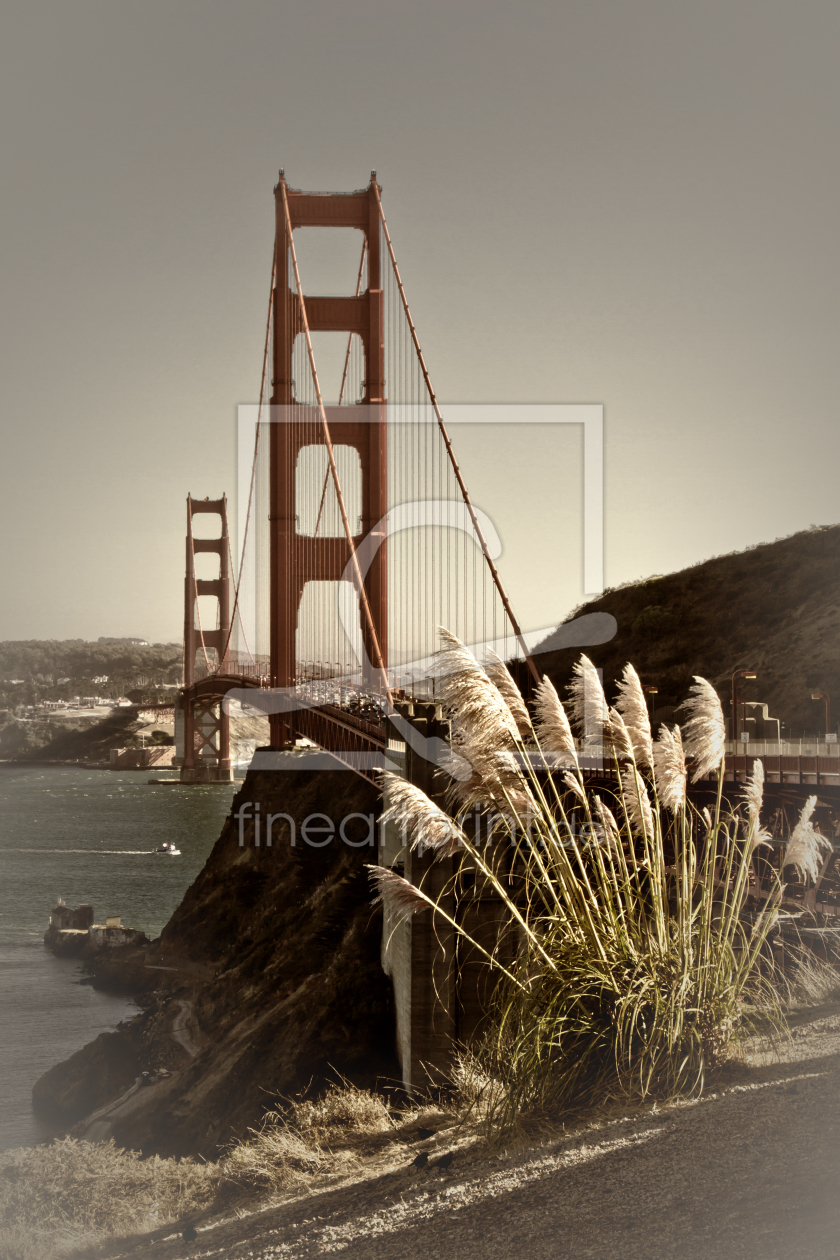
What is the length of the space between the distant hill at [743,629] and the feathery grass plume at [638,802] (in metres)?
25.7

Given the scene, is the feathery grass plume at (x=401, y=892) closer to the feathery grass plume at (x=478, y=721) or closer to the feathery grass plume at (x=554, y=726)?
the feathery grass plume at (x=478, y=721)

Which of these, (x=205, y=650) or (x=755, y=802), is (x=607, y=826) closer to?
(x=755, y=802)

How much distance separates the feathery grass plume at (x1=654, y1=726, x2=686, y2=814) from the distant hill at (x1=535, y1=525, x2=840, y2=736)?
25893 mm

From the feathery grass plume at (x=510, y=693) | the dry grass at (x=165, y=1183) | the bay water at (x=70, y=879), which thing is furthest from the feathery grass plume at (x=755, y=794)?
the bay water at (x=70, y=879)

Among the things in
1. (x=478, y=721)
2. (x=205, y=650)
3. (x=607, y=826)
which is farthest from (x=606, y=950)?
(x=205, y=650)

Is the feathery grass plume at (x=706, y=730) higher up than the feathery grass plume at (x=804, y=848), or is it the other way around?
the feathery grass plume at (x=706, y=730)

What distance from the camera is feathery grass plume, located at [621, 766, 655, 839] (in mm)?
6379

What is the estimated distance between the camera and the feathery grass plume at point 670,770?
248 inches

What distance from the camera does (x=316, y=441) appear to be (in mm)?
30219

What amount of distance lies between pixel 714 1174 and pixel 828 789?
339 inches

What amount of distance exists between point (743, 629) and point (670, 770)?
130 feet

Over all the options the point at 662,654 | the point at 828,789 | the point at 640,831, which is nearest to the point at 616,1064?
the point at 640,831

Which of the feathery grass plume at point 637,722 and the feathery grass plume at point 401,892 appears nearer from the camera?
the feathery grass plume at point 401,892

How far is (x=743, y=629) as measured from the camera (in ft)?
145
